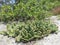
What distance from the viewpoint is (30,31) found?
6.27m

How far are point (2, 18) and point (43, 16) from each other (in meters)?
1.64

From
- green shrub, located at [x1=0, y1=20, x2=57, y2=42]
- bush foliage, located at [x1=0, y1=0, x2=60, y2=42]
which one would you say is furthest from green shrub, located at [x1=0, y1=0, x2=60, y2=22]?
green shrub, located at [x1=0, y1=20, x2=57, y2=42]

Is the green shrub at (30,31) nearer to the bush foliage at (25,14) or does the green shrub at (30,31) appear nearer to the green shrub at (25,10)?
the bush foliage at (25,14)

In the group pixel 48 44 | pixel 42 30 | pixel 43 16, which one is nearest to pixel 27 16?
pixel 43 16

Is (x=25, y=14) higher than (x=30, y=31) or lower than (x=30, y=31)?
higher

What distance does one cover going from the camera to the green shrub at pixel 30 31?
6.20 m

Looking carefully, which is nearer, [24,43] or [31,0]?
[24,43]

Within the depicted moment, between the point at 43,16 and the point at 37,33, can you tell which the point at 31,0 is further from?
the point at 37,33

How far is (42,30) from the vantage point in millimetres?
6367

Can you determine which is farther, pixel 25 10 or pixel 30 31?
pixel 25 10

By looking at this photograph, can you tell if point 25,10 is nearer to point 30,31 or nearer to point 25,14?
point 25,14

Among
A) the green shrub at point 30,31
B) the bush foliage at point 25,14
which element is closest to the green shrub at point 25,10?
the bush foliage at point 25,14

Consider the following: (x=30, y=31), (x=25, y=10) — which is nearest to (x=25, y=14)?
(x=25, y=10)

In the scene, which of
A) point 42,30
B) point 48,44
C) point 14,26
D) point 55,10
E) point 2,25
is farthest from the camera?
point 55,10
